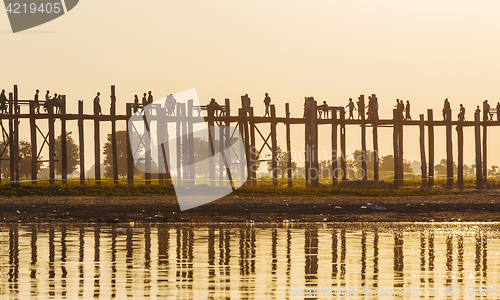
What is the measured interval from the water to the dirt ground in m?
2.61

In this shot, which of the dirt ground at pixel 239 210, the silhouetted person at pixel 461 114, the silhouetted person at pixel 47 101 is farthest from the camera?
the silhouetted person at pixel 461 114

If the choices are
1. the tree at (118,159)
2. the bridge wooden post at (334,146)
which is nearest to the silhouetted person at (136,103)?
the bridge wooden post at (334,146)

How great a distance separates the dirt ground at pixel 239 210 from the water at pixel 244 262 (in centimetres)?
261

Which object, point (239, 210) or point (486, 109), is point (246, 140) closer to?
point (239, 210)

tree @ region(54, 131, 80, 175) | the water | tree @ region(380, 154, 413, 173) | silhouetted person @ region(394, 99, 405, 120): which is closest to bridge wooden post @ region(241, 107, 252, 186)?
silhouetted person @ region(394, 99, 405, 120)

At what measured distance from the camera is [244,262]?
13.7m

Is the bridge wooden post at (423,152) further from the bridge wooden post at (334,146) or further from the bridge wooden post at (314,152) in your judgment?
the bridge wooden post at (314,152)

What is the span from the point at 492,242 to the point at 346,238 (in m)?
3.23

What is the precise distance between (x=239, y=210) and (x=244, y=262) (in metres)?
11.0

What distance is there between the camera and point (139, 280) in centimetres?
1169

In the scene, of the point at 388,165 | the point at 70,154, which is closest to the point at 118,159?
the point at 70,154

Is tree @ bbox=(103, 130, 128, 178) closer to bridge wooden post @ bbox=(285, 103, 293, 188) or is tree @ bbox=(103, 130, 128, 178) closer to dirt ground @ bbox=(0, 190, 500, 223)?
bridge wooden post @ bbox=(285, 103, 293, 188)

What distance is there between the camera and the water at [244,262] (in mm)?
10891

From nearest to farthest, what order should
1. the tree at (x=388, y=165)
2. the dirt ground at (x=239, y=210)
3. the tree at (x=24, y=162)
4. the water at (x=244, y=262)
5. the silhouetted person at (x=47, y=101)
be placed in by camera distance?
the water at (x=244, y=262)
the dirt ground at (x=239, y=210)
the silhouetted person at (x=47, y=101)
the tree at (x=24, y=162)
the tree at (x=388, y=165)
